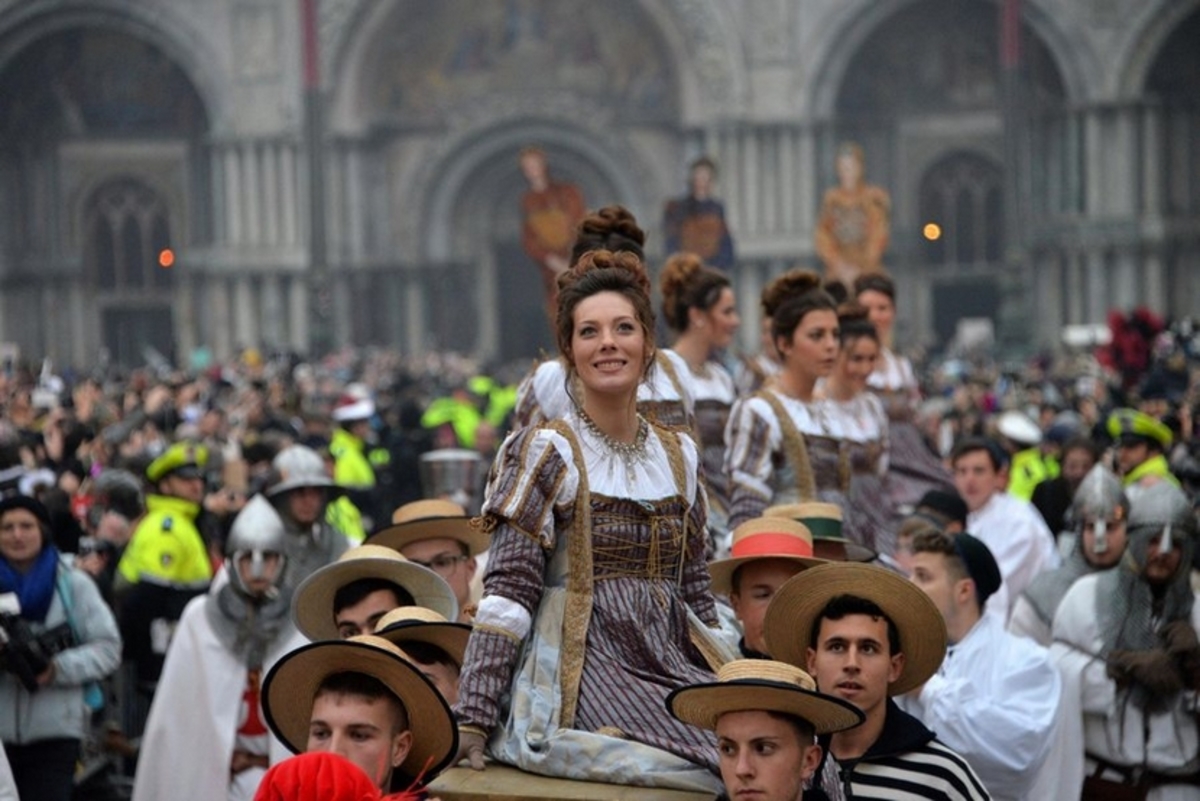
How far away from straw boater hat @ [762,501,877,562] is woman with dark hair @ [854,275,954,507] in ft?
8.40

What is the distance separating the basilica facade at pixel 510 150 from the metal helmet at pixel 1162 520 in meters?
28.8

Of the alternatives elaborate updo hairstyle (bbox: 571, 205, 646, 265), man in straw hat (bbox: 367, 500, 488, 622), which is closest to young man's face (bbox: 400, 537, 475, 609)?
man in straw hat (bbox: 367, 500, 488, 622)

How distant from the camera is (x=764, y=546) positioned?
6.66 m

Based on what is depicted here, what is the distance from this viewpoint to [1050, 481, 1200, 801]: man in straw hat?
7320mm

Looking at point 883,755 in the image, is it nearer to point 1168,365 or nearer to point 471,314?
point 1168,365

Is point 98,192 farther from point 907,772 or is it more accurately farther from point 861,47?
point 907,772

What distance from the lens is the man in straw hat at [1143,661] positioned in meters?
7.32

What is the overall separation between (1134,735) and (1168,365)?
400 inches

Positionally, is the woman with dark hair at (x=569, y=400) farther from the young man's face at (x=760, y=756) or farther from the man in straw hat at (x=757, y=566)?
the young man's face at (x=760, y=756)

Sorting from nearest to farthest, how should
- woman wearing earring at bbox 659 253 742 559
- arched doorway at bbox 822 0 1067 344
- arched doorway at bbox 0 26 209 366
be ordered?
woman wearing earring at bbox 659 253 742 559 → arched doorway at bbox 822 0 1067 344 → arched doorway at bbox 0 26 209 366

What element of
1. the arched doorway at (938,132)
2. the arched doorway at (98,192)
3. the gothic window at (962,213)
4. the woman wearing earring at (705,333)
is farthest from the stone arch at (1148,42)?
the woman wearing earring at (705,333)

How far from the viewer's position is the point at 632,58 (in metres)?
39.3

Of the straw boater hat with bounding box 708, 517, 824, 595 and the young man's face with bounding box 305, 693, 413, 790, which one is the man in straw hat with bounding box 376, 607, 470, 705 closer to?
the young man's face with bounding box 305, 693, 413, 790

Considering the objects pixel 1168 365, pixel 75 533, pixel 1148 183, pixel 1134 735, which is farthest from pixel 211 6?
pixel 1134 735
